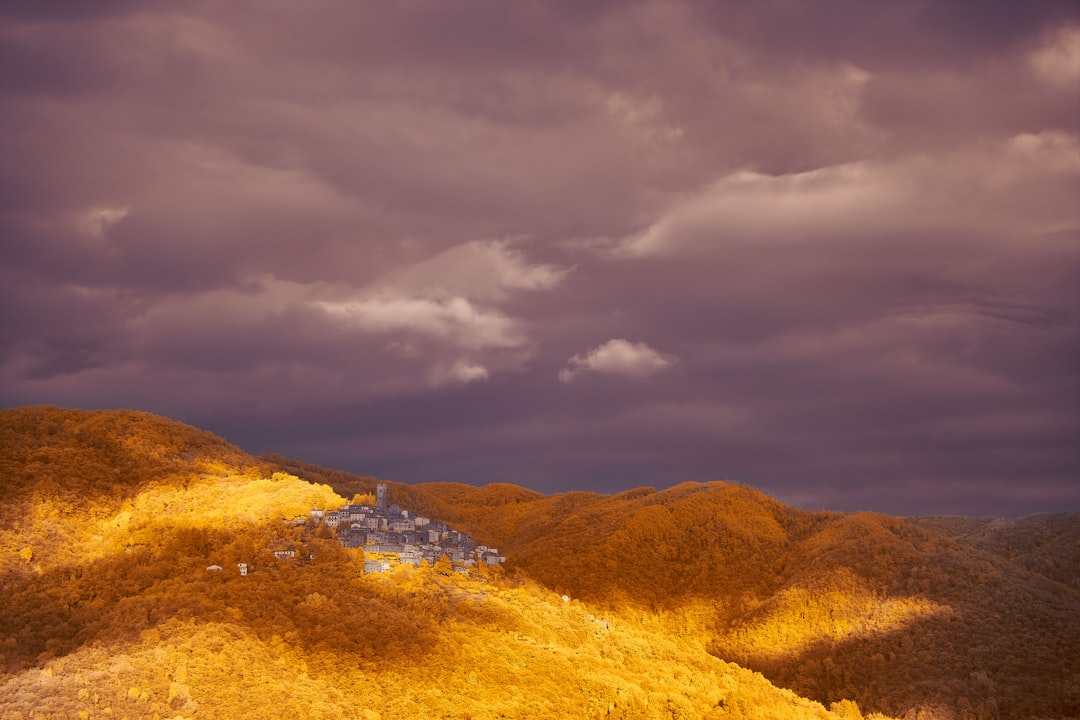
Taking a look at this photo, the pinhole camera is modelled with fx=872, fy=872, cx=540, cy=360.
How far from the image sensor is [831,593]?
23.5 metres

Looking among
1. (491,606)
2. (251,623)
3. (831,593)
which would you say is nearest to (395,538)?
(491,606)

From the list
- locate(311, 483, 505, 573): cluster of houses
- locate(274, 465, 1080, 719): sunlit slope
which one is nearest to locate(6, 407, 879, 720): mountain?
locate(311, 483, 505, 573): cluster of houses

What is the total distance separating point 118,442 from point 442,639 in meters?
11.1

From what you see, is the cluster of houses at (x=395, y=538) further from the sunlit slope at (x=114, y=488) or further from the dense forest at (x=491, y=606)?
the sunlit slope at (x=114, y=488)

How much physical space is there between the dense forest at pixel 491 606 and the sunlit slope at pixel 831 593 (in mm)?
67

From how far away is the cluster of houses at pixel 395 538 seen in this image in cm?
1717

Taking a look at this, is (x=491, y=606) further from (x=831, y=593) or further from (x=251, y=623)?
(x=831, y=593)

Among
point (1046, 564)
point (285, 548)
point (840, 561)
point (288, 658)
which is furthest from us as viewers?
point (1046, 564)


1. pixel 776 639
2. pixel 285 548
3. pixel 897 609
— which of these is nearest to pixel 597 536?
pixel 776 639

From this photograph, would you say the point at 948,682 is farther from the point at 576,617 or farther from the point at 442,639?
the point at 442,639

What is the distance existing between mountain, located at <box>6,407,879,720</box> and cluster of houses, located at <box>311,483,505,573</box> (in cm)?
36

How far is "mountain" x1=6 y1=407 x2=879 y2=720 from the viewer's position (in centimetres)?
1212

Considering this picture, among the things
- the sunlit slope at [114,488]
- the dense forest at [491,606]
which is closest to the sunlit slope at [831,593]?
the dense forest at [491,606]

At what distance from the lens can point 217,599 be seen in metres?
14.2
